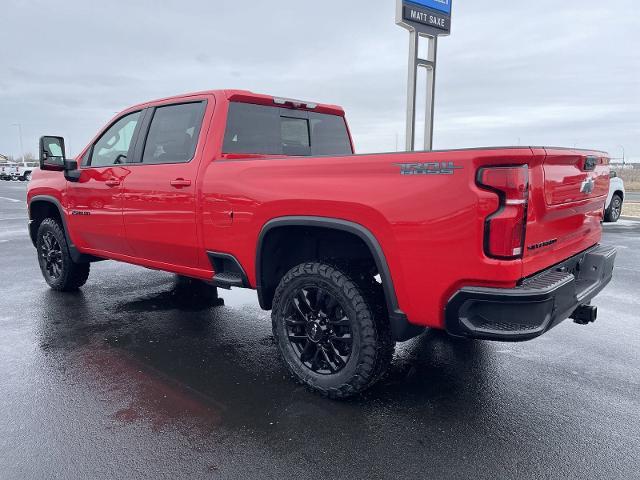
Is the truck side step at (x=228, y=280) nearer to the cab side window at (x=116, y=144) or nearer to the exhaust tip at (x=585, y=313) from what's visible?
the cab side window at (x=116, y=144)

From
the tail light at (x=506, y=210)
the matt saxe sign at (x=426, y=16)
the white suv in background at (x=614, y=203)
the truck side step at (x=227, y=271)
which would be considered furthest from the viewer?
the white suv in background at (x=614, y=203)

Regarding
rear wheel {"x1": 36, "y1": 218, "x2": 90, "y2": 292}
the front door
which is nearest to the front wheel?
the front door

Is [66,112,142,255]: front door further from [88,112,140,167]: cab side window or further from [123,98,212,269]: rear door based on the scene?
[123,98,212,269]: rear door

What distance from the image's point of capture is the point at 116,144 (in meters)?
4.83

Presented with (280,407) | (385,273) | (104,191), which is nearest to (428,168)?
(385,273)

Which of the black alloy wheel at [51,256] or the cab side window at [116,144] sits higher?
the cab side window at [116,144]

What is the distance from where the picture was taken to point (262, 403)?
307 cm

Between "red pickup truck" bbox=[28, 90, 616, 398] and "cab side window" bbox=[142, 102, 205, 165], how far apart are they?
2cm

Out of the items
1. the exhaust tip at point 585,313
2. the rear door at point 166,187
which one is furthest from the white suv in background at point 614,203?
the rear door at point 166,187

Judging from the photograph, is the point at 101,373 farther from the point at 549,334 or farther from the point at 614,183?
the point at 614,183

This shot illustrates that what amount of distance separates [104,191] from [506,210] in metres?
3.73

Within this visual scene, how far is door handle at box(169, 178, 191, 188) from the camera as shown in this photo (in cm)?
381

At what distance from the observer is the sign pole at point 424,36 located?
380 inches

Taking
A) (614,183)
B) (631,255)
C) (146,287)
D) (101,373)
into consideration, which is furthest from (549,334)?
(614,183)
